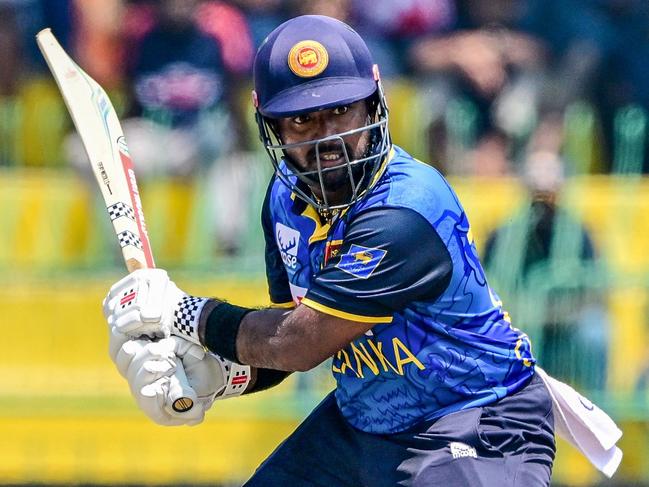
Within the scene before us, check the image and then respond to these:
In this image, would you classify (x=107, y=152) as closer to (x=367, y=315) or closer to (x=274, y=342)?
(x=274, y=342)

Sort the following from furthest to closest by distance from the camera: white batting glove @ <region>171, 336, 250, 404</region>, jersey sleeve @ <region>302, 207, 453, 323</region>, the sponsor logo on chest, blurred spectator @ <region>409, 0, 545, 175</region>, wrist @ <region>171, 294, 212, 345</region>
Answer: blurred spectator @ <region>409, 0, 545, 175</region> → white batting glove @ <region>171, 336, 250, 404</region> → wrist @ <region>171, 294, 212, 345</region> → the sponsor logo on chest → jersey sleeve @ <region>302, 207, 453, 323</region>

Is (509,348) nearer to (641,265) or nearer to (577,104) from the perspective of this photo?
(641,265)

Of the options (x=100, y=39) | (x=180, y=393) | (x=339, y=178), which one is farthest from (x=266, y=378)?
(x=100, y=39)

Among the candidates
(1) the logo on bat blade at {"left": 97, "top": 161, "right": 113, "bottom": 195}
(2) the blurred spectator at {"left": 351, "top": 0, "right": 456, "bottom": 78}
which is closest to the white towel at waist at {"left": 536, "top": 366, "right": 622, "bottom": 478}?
(1) the logo on bat blade at {"left": 97, "top": 161, "right": 113, "bottom": 195}

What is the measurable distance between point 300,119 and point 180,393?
83 centimetres

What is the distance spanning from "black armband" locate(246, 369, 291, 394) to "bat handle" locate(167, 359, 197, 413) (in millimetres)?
373

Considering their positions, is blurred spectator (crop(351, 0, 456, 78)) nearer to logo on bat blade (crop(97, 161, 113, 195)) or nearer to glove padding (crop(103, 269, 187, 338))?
logo on bat blade (crop(97, 161, 113, 195))

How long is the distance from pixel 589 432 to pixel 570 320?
2557 mm

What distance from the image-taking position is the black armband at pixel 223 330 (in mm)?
3531

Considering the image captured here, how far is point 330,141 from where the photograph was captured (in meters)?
3.40

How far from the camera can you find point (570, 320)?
6.37 meters

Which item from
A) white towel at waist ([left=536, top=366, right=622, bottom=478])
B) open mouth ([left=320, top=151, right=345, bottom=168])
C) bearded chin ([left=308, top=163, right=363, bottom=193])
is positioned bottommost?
white towel at waist ([left=536, top=366, right=622, bottom=478])

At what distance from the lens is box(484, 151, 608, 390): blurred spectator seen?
634 cm

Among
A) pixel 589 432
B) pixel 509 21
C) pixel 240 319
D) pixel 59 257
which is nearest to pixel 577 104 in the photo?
pixel 509 21
